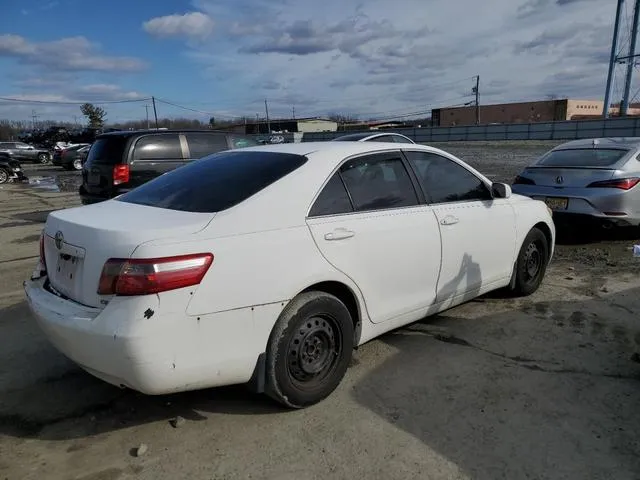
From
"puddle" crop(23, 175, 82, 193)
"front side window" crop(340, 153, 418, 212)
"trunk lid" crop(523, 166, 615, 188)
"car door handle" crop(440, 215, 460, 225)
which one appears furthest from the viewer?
"puddle" crop(23, 175, 82, 193)

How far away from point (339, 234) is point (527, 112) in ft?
261

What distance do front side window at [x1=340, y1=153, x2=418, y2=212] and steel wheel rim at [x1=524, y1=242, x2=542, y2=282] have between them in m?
1.83

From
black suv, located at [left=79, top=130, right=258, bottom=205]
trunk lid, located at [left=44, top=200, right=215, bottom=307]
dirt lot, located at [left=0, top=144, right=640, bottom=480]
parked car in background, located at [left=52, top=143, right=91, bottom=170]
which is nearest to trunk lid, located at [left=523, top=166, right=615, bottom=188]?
dirt lot, located at [left=0, top=144, right=640, bottom=480]

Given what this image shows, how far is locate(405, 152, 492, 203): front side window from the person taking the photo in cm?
421

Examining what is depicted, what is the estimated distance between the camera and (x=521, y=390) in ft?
11.5

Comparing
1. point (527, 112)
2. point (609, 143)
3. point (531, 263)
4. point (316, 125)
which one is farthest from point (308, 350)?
point (316, 125)

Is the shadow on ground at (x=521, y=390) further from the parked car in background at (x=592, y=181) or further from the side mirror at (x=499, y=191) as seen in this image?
the parked car in background at (x=592, y=181)

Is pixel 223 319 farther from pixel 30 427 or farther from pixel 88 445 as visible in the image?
pixel 30 427

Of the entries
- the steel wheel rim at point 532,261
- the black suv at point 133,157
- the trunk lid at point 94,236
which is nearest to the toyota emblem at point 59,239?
the trunk lid at point 94,236

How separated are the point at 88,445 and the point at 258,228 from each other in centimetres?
152

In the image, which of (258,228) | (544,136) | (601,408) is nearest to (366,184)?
(258,228)

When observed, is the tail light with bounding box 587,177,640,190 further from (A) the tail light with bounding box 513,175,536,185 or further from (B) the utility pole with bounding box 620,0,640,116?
(B) the utility pole with bounding box 620,0,640,116

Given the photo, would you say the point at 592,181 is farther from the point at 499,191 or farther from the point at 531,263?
the point at 499,191

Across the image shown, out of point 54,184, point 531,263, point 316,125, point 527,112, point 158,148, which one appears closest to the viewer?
point 531,263
